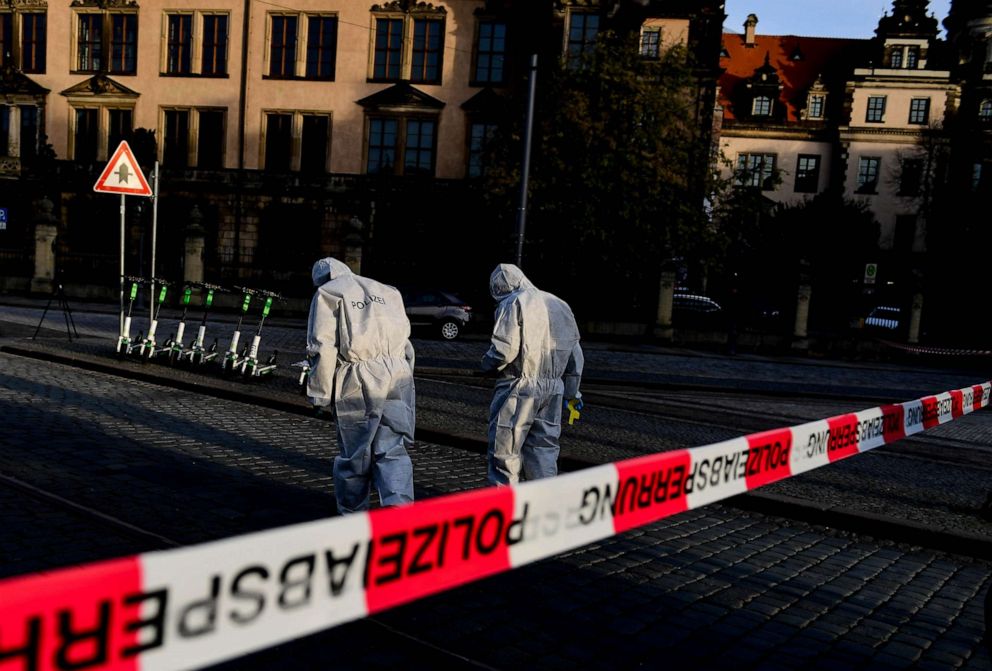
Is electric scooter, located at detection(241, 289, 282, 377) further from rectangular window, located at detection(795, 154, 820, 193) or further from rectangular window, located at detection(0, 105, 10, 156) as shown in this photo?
rectangular window, located at detection(795, 154, 820, 193)

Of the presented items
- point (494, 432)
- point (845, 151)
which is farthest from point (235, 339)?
point (845, 151)

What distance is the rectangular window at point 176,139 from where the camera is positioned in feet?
125

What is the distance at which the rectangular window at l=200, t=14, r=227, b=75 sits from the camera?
3744 cm

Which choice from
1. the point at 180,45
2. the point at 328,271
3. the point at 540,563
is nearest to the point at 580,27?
the point at 180,45

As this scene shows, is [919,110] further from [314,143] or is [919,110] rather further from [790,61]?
[314,143]

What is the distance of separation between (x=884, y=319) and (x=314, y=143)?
24190 millimetres

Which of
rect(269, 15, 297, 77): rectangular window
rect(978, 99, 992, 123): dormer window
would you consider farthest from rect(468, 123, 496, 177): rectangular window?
rect(978, 99, 992, 123): dormer window

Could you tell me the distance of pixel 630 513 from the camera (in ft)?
10.4

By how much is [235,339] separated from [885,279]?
153 ft

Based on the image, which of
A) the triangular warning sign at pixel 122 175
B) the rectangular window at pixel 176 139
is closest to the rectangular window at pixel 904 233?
the rectangular window at pixel 176 139

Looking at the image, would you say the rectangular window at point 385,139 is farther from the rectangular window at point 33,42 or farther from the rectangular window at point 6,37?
the rectangular window at point 6,37

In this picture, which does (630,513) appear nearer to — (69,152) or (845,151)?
(69,152)

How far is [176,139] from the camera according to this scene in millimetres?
38156

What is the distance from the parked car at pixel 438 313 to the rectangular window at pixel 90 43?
77.4 ft
